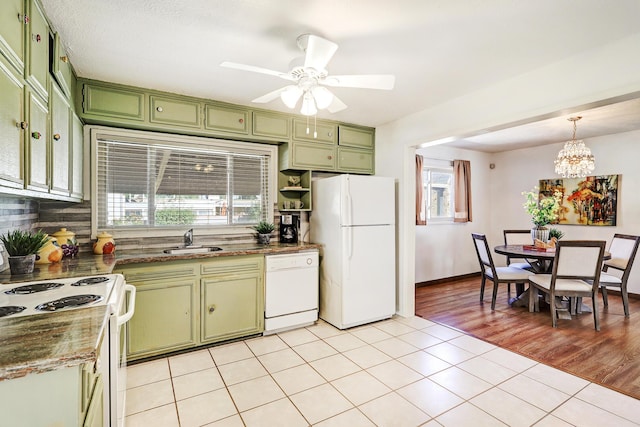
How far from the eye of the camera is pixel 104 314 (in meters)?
1.24

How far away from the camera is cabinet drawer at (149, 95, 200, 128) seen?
114 inches

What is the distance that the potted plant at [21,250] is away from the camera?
189cm

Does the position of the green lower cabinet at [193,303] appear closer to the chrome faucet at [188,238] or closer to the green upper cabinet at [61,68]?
the chrome faucet at [188,238]

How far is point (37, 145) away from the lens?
5.29 ft

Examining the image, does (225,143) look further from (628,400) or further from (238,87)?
(628,400)

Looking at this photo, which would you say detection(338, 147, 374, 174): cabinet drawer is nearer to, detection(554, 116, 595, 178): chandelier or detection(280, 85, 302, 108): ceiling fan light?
detection(280, 85, 302, 108): ceiling fan light

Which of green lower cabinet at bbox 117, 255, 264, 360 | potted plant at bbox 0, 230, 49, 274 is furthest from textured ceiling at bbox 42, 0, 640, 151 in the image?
green lower cabinet at bbox 117, 255, 264, 360

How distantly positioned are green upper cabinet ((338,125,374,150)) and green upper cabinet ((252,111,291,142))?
707 millimetres

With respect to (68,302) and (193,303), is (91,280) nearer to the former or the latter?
(68,302)

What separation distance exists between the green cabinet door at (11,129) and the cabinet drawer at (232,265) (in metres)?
1.60

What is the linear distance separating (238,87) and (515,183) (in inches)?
209

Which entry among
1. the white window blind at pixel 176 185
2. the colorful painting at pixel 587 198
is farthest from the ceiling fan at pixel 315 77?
the colorful painting at pixel 587 198

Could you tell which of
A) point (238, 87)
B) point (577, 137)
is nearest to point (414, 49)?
point (238, 87)

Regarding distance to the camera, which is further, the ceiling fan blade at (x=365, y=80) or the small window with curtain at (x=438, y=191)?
the small window with curtain at (x=438, y=191)
